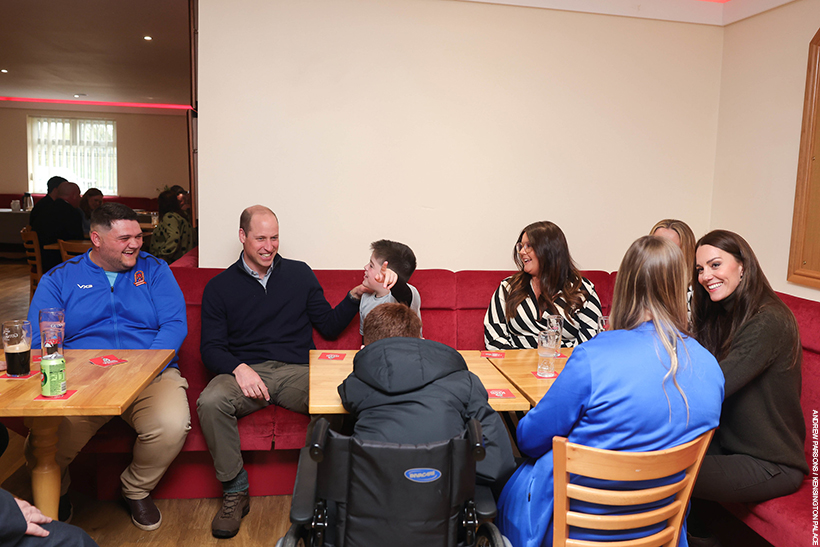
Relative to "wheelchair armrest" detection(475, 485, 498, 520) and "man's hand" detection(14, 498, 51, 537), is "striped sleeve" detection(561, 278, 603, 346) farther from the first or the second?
"man's hand" detection(14, 498, 51, 537)

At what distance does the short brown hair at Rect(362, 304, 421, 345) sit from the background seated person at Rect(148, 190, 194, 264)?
3.35m

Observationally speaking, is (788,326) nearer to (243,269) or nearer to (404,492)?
(404,492)

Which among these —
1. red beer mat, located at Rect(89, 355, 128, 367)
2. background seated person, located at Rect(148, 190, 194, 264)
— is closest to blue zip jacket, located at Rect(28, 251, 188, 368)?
red beer mat, located at Rect(89, 355, 128, 367)

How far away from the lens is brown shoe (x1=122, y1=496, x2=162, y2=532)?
2.38m

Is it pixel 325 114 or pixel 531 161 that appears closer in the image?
pixel 325 114

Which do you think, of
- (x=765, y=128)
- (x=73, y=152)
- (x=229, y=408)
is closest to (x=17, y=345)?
(x=229, y=408)

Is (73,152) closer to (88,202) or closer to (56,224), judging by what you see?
(88,202)

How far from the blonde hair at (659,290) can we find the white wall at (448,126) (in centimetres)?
208

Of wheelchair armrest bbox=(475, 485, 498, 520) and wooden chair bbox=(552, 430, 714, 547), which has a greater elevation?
wooden chair bbox=(552, 430, 714, 547)

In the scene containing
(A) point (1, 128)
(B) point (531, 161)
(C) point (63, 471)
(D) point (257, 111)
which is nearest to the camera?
(C) point (63, 471)

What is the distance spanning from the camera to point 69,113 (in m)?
11.9

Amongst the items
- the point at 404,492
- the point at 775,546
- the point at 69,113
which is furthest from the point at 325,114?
the point at 69,113

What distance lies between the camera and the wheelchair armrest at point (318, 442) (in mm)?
1354

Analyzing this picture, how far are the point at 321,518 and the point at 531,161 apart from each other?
2.71m
